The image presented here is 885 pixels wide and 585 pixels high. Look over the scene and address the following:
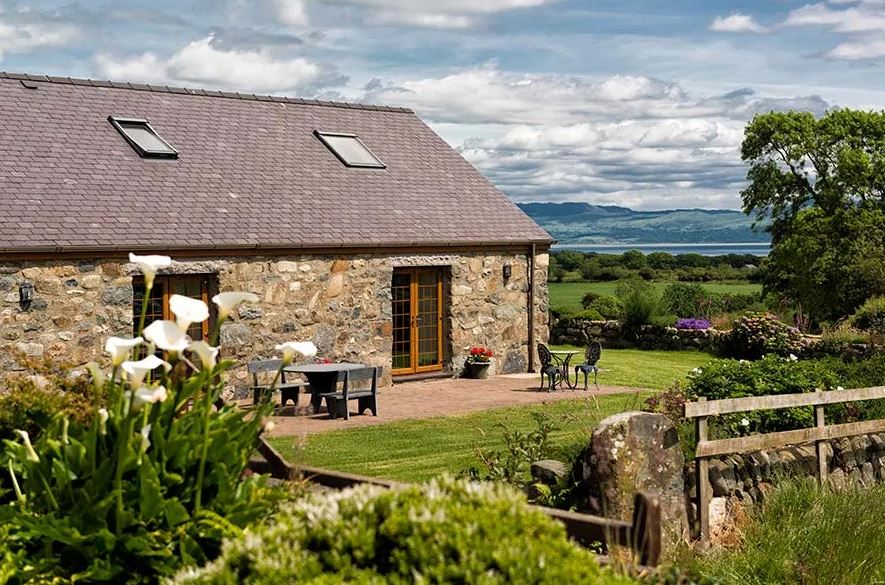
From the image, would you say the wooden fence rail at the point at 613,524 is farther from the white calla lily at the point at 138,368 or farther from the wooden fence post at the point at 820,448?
the wooden fence post at the point at 820,448

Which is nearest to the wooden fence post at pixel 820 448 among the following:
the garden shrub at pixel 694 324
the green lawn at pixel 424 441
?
the green lawn at pixel 424 441

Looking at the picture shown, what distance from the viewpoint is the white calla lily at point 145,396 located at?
4.26 m

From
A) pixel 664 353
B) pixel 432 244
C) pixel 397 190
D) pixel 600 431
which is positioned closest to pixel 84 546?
pixel 600 431

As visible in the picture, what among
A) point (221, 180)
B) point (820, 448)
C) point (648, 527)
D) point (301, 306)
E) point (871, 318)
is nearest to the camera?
point (648, 527)

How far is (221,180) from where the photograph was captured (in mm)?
18766

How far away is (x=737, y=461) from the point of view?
29.9 feet

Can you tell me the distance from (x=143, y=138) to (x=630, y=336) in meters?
13.5

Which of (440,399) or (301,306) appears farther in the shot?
(301,306)

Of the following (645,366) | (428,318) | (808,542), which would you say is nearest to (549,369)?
(428,318)

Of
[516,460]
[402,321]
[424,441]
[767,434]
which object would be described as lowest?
[424,441]

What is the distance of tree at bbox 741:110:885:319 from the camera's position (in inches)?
1378

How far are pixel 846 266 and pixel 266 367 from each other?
23.3 m

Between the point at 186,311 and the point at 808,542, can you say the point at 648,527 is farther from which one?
the point at 808,542

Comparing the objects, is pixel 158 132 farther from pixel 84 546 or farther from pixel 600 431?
pixel 84 546
